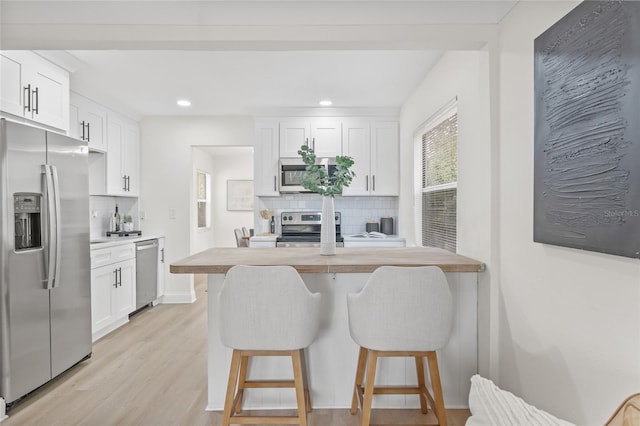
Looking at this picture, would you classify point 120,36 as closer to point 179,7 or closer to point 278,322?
point 179,7

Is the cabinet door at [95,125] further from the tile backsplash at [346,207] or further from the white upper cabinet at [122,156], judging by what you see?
the tile backsplash at [346,207]

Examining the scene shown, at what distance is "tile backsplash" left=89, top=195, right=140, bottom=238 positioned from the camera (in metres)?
4.24

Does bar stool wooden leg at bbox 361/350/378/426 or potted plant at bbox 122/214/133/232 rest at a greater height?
potted plant at bbox 122/214/133/232

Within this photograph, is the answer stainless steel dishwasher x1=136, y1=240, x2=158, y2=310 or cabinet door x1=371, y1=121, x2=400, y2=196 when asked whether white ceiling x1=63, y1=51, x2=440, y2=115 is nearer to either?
cabinet door x1=371, y1=121, x2=400, y2=196

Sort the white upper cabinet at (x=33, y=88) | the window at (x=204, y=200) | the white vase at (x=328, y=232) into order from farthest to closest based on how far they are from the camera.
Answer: the window at (x=204, y=200) < the white upper cabinet at (x=33, y=88) < the white vase at (x=328, y=232)

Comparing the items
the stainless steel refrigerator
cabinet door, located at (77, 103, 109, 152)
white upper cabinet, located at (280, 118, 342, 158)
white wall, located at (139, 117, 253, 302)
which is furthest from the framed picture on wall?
the stainless steel refrigerator

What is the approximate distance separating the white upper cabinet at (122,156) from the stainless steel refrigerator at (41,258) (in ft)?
4.66

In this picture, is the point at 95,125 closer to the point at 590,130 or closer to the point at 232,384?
the point at 232,384

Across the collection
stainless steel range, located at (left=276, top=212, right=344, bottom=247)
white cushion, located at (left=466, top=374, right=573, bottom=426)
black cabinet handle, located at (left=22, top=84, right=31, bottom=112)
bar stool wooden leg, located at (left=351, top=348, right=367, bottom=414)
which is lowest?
bar stool wooden leg, located at (left=351, top=348, right=367, bottom=414)

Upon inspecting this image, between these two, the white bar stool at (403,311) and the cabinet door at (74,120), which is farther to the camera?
the cabinet door at (74,120)

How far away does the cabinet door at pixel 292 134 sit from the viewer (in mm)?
4574

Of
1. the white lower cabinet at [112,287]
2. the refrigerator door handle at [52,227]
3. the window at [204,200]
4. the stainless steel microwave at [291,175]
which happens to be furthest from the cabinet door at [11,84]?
the window at [204,200]

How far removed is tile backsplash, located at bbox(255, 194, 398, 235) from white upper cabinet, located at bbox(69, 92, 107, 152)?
189 cm

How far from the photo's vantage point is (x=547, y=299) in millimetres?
1625
